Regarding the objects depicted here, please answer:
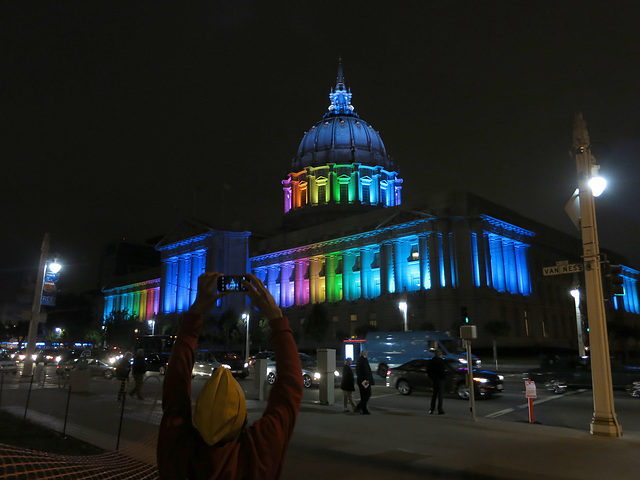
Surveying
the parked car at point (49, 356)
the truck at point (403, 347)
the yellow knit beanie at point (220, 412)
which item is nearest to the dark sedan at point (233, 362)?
the truck at point (403, 347)

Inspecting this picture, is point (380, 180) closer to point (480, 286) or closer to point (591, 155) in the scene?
point (480, 286)

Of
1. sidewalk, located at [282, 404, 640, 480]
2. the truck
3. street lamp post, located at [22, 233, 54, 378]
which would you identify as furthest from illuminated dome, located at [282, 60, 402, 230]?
sidewalk, located at [282, 404, 640, 480]

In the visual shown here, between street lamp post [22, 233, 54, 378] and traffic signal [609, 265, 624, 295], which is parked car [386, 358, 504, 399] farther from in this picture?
street lamp post [22, 233, 54, 378]

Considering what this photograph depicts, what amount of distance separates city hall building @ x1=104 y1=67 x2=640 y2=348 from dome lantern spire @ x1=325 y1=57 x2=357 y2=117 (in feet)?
33.7

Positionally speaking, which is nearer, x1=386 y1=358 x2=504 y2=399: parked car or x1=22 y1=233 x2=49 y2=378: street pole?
x1=386 y1=358 x2=504 y2=399: parked car

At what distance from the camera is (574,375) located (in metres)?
23.6

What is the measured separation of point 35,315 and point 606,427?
30.0 meters

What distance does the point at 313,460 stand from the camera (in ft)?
31.8

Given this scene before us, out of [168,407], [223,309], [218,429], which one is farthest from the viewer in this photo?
[223,309]

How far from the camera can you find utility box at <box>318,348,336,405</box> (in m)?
19.1

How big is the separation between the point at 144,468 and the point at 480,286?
57408 mm

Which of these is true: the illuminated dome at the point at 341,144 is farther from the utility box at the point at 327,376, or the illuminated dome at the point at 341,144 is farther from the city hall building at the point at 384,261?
the utility box at the point at 327,376

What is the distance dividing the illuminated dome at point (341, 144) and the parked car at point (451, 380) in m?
83.9

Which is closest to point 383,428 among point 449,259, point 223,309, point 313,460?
point 313,460
